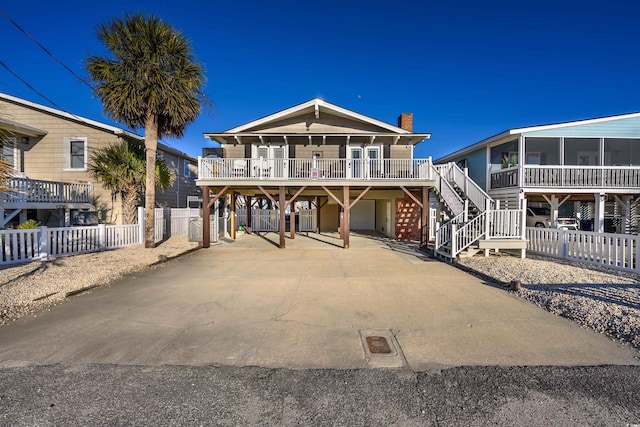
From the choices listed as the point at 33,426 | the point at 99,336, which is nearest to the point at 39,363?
the point at 99,336

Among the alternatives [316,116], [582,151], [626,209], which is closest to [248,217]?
[316,116]

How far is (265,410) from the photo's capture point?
2.49m

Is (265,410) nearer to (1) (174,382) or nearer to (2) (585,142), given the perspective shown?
(1) (174,382)

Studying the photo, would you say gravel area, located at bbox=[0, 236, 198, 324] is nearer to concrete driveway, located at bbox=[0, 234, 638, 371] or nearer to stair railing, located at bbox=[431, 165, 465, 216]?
concrete driveway, located at bbox=[0, 234, 638, 371]

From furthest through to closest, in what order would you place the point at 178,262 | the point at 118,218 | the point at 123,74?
the point at 118,218
the point at 123,74
the point at 178,262

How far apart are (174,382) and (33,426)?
1008mm

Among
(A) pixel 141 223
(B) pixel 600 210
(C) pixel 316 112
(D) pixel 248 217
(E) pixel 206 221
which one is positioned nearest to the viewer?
(A) pixel 141 223

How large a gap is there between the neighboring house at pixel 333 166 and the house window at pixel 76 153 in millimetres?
6337

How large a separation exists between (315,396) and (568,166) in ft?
54.3

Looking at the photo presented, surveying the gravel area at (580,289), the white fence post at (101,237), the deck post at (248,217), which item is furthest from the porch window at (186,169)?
the gravel area at (580,289)

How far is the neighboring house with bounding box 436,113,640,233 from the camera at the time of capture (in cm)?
1378

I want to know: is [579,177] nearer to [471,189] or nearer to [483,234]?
[471,189]

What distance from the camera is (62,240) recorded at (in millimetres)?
9203

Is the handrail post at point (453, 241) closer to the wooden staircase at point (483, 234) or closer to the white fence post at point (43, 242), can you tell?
the wooden staircase at point (483, 234)
